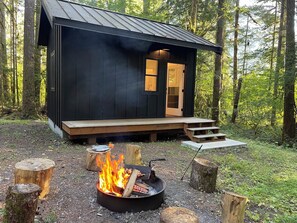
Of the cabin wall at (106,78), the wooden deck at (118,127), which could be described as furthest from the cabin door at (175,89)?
the wooden deck at (118,127)

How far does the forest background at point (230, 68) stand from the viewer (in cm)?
850

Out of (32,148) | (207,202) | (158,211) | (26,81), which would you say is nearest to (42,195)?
(158,211)

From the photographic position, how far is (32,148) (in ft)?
17.0

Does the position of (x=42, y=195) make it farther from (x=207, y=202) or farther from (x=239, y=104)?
(x=239, y=104)

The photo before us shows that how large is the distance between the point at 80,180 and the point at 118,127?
245 centimetres

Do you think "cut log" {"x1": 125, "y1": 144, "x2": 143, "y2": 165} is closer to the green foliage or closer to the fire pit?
the fire pit

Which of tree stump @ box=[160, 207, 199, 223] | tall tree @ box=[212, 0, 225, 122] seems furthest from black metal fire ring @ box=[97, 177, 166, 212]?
tall tree @ box=[212, 0, 225, 122]

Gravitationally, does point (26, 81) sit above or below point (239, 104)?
above

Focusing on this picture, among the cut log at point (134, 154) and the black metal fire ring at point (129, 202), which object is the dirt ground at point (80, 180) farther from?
the cut log at point (134, 154)

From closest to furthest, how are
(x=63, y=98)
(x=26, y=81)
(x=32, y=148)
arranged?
(x=32, y=148) < (x=63, y=98) < (x=26, y=81)

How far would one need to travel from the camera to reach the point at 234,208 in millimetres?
2314

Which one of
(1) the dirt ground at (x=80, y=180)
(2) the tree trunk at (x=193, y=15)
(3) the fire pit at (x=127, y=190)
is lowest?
(1) the dirt ground at (x=80, y=180)

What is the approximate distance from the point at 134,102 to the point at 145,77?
84 centimetres

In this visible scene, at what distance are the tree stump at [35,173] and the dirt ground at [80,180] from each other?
198 mm
